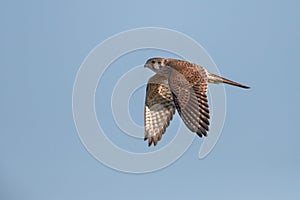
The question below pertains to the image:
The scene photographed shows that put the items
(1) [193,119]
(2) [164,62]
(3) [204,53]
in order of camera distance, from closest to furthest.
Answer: (1) [193,119] < (3) [204,53] < (2) [164,62]

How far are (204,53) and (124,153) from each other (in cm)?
229

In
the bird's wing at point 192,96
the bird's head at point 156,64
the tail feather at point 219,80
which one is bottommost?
the bird's wing at point 192,96

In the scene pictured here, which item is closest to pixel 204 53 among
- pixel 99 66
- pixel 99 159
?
pixel 99 66

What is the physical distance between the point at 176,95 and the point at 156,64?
2.35 meters

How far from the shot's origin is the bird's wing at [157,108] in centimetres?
1220

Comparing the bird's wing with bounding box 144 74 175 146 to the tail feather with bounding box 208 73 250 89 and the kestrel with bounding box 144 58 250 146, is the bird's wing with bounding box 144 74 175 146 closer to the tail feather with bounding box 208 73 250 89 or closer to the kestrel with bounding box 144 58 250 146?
the kestrel with bounding box 144 58 250 146

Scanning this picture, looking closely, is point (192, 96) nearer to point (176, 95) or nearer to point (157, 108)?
point (176, 95)

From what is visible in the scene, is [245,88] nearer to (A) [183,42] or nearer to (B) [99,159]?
(A) [183,42]

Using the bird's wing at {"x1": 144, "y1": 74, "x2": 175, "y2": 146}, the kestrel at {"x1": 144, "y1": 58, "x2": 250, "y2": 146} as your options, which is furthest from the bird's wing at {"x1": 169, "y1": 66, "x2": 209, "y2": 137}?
the bird's wing at {"x1": 144, "y1": 74, "x2": 175, "y2": 146}

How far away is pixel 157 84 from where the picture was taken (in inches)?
490

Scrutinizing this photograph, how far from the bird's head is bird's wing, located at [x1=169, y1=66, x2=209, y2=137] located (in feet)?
2.62

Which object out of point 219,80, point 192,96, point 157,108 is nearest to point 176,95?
point 192,96

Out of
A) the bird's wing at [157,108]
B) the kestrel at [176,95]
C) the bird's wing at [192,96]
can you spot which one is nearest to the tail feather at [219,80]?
the kestrel at [176,95]

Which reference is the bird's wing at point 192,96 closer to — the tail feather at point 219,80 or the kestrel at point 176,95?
the kestrel at point 176,95
